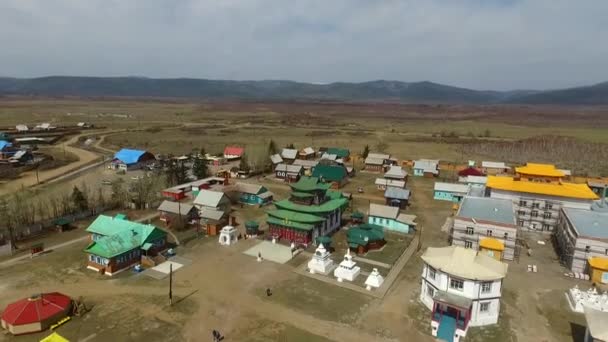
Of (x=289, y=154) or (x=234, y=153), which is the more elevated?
(x=289, y=154)

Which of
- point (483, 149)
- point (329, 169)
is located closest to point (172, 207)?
point (329, 169)

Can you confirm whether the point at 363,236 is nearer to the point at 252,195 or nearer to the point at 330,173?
the point at 252,195

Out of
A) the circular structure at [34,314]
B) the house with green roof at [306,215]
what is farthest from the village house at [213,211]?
the circular structure at [34,314]

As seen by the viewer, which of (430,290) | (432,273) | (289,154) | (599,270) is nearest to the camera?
(432,273)

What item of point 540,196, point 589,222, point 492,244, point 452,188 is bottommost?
point 492,244

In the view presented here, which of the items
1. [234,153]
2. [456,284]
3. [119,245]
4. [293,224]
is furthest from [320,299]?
[234,153]

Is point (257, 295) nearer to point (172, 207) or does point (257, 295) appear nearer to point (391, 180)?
point (172, 207)

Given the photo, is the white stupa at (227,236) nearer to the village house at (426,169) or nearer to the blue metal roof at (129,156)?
the blue metal roof at (129,156)
